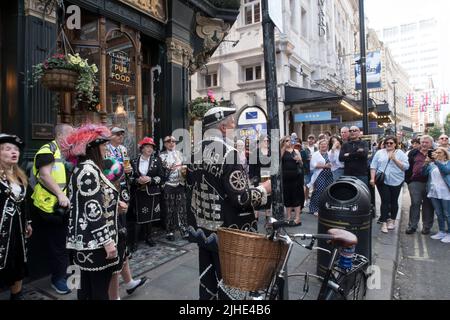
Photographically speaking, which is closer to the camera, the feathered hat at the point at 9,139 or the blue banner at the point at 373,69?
the feathered hat at the point at 9,139

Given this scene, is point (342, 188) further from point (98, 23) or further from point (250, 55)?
point (250, 55)

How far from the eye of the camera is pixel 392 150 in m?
6.81

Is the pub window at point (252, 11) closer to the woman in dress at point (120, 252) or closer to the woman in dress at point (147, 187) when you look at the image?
the woman in dress at point (147, 187)

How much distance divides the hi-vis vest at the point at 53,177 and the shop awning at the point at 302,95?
14.4 m

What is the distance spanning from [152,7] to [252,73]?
1492cm

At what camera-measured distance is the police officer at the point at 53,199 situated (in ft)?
12.3

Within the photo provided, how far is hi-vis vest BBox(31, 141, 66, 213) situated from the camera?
152 inches

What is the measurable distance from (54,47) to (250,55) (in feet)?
A: 55.8

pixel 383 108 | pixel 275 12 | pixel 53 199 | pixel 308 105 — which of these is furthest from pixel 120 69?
pixel 383 108

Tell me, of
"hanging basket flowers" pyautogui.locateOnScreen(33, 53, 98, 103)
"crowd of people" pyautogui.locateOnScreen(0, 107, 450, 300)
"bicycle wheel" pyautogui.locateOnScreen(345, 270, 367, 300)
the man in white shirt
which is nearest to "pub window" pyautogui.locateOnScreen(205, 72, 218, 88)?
"crowd of people" pyautogui.locateOnScreen(0, 107, 450, 300)

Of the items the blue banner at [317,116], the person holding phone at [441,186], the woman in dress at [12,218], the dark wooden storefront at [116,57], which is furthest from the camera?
the blue banner at [317,116]

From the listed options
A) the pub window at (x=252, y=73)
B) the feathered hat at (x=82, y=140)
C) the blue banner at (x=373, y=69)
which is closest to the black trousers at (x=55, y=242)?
the feathered hat at (x=82, y=140)

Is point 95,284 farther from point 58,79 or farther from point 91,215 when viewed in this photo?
point 58,79

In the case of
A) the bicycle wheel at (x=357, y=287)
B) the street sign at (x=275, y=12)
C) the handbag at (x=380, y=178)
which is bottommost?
the bicycle wheel at (x=357, y=287)
